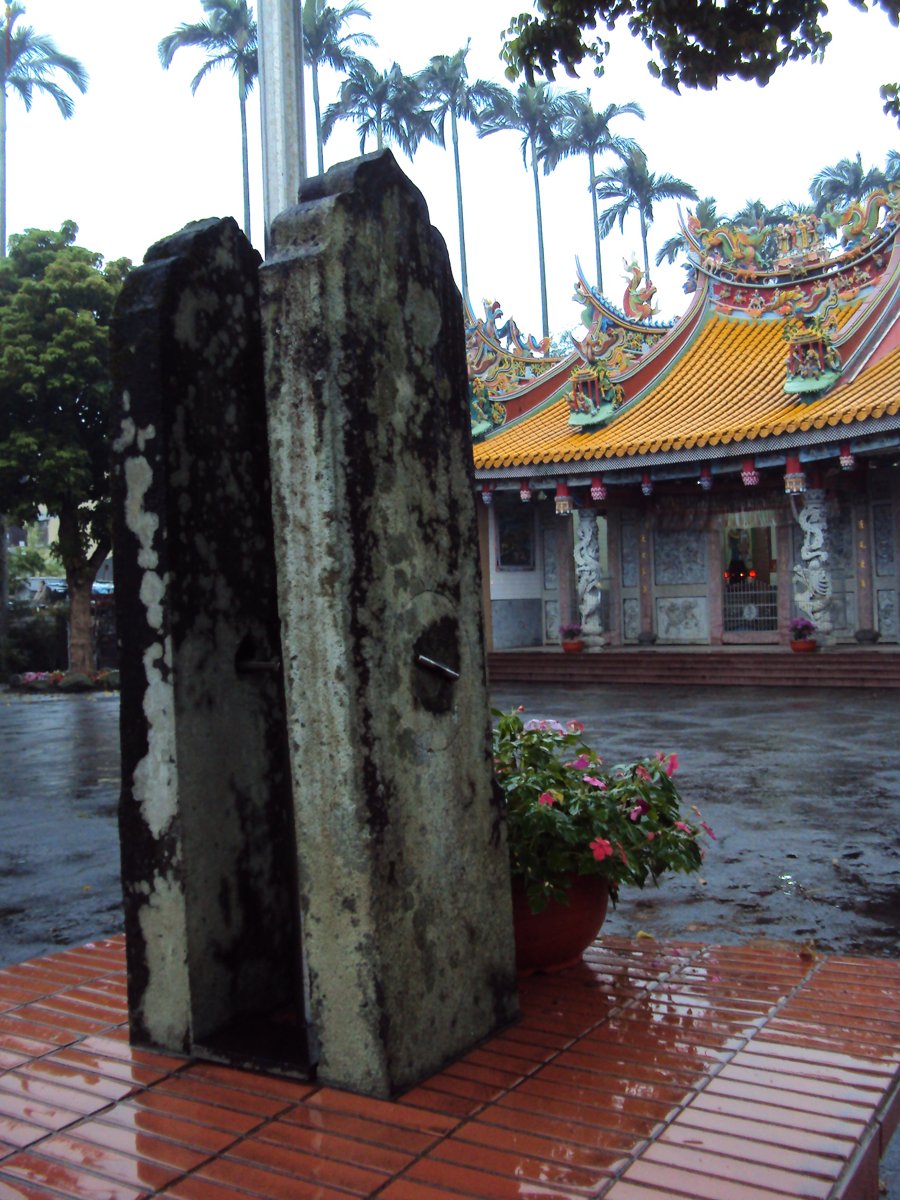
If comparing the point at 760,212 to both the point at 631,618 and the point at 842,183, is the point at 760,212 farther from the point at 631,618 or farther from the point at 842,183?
the point at 631,618

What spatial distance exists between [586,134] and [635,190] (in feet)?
11.7

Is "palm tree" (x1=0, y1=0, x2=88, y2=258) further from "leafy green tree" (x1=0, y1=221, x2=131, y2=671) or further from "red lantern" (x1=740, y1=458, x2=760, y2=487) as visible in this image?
"red lantern" (x1=740, y1=458, x2=760, y2=487)

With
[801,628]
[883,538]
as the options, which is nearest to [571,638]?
[801,628]

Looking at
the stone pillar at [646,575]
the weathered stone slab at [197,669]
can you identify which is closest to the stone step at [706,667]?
the stone pillar at [646,575]

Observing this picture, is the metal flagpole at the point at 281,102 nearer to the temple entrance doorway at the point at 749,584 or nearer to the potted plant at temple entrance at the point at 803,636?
the potted plant at temple entrance at the point at 803,636

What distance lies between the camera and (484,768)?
2.65 m

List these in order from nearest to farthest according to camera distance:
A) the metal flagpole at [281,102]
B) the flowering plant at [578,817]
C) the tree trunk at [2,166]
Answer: the flowering plant at [578,817]
the metal flagpole at [281,102]
the tree trunk at [2,166]

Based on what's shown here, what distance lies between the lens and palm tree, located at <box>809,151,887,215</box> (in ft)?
150

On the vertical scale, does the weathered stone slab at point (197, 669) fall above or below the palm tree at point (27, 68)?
below

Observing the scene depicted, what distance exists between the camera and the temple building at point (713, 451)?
1638 cm

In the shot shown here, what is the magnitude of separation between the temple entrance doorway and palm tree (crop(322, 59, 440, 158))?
2420 centimetres

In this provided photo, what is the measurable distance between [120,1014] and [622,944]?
1448 millimetres

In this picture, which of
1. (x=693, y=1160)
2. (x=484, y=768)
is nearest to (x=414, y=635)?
(x=484, y=768)

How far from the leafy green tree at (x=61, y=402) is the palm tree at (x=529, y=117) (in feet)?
73.5
